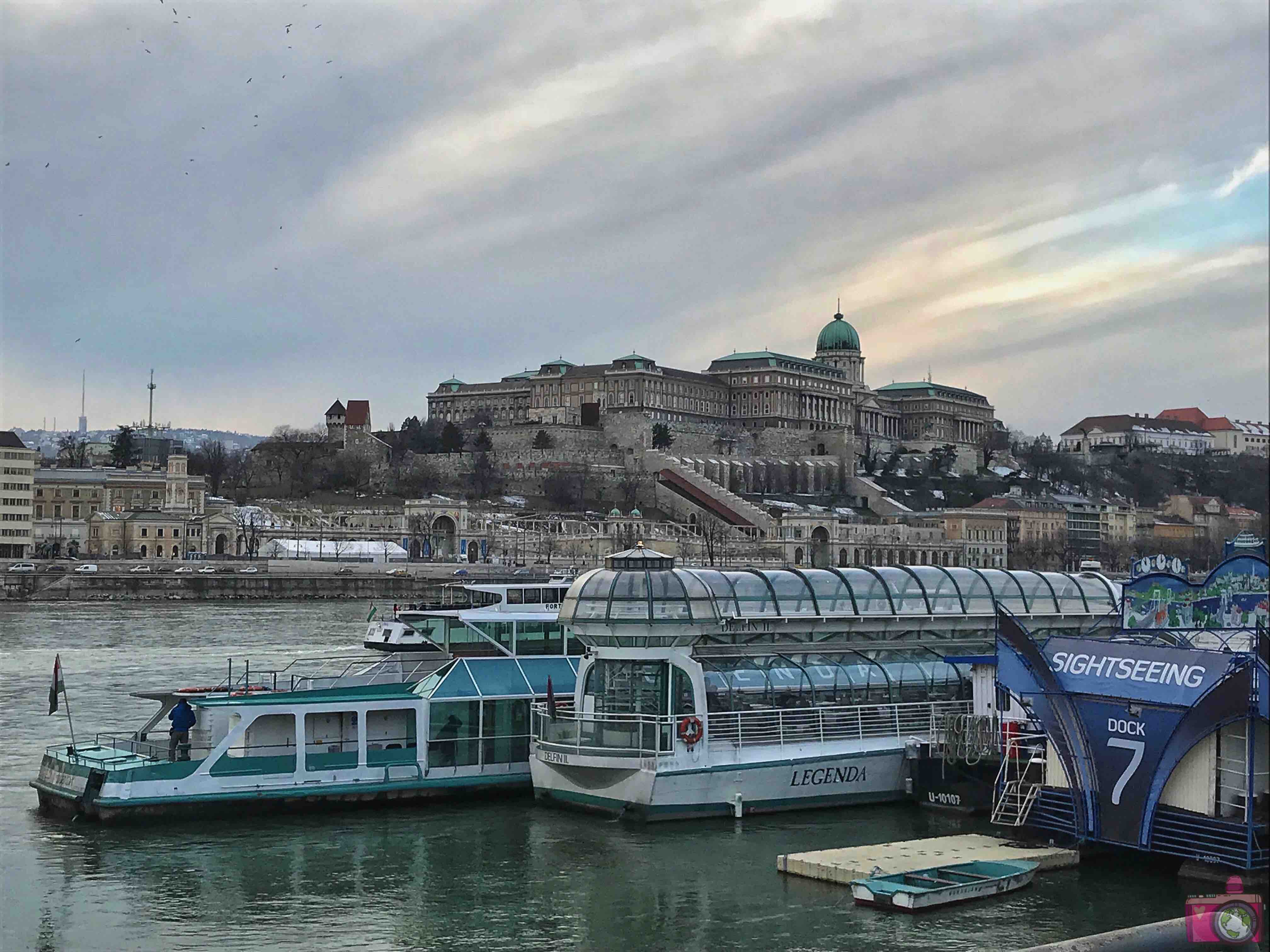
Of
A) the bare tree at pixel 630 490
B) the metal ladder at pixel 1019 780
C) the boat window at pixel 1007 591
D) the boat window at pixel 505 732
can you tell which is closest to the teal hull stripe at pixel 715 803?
the boat window at pixel 505 732

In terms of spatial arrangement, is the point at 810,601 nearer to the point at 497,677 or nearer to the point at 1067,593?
the point at 497,677

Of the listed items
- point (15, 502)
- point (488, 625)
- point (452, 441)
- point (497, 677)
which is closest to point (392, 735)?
point (497, 677)

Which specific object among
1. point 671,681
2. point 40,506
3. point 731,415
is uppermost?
point 731,415

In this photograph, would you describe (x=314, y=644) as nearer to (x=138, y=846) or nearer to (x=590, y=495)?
(x=138, y=846)

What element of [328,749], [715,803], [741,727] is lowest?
[715,803]

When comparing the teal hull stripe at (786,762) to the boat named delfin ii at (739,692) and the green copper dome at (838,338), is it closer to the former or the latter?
the boat named delfin ii at (739,692)

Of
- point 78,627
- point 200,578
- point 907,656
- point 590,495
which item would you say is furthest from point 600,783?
point 590,495

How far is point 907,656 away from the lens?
23.1 meters

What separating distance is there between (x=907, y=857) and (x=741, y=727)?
3.71 metres

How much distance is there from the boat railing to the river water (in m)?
0.86

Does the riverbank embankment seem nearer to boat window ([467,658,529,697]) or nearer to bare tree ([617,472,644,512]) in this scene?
bare tree ([617,472,644,512])

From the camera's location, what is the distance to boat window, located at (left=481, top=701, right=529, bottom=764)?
21.8m

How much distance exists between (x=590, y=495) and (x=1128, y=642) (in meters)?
105

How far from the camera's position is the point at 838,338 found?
541 ft
